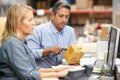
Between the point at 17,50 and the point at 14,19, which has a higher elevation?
the point at 14,19

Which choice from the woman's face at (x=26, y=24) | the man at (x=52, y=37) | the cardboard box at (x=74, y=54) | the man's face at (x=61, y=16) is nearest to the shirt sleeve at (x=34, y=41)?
the man at (x=52, y=37)

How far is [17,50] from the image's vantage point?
263 centimetres

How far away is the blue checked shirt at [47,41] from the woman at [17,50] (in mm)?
951

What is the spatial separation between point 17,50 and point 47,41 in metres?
1.24

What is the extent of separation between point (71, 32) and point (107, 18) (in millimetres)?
4491

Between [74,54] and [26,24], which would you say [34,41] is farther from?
[26,24]

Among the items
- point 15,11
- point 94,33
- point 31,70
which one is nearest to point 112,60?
point 31,70

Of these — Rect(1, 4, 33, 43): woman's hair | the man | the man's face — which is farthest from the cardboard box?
Rect(1, 4, 33, 43): woman's hair

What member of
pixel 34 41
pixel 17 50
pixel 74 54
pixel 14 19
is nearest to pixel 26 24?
pixel 14 19

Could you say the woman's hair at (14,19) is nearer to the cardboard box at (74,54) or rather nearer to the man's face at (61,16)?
the cardboard box at (74,54)

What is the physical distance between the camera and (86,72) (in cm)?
271

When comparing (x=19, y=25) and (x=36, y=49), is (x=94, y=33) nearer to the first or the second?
(x=36, y=49)

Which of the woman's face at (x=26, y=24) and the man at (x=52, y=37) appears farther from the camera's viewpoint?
the man at (x=52, y=37)

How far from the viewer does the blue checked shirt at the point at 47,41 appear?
3.79 meters
